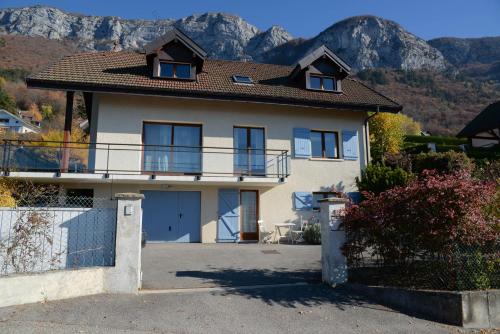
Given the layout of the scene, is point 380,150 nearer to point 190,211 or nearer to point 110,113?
point 190,211

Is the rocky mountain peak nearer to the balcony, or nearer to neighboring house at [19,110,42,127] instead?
neighboring house at [19,110,42,127]

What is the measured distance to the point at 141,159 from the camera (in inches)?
572

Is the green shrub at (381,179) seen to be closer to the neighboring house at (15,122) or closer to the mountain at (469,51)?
the neighboring house at (15,122)

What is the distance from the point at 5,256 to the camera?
6.65 metres

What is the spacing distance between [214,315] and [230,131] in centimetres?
1041

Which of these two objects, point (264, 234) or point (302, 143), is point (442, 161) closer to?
point (302, 143)

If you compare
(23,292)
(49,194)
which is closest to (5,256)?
(23,292)

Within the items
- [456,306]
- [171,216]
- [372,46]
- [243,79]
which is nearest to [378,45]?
[372,46]

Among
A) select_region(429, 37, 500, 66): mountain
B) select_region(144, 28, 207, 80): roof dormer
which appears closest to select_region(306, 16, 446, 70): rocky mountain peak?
select_region(429, 37, 500, 66): mountain

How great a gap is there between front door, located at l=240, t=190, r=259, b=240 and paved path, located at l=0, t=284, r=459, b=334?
26.6 ft

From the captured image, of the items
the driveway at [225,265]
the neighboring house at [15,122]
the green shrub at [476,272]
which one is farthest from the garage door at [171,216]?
the neighboring house at [15,122]

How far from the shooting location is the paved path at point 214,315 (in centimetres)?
555

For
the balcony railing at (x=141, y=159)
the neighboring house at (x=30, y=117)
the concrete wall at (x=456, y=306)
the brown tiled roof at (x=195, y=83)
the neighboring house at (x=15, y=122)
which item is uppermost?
the neighboring house at (x=30, y=117)

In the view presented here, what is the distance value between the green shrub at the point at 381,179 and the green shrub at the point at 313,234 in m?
2.39
